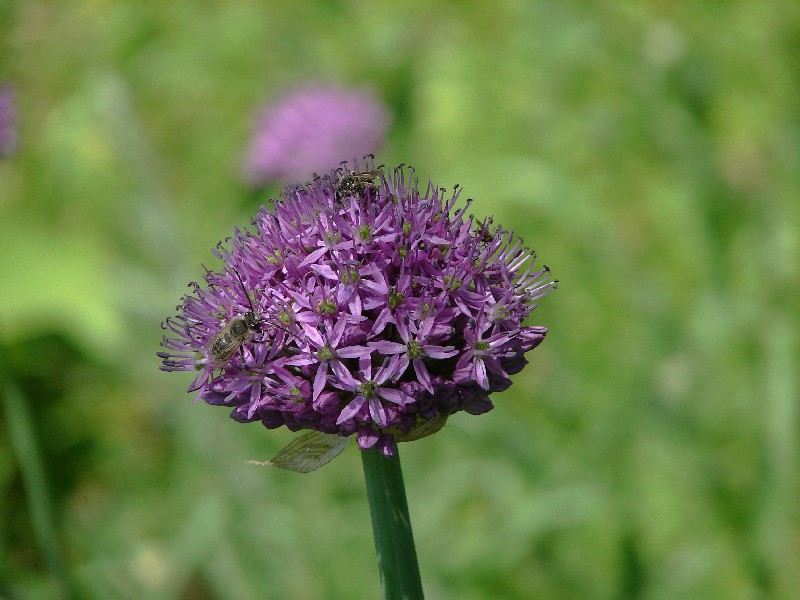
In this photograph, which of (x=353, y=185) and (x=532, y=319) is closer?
(x=353, y=185)

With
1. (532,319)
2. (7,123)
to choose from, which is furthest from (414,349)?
(532,319)

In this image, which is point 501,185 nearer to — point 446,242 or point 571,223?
point 571,223

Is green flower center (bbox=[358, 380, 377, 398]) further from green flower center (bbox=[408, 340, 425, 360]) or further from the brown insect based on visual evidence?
the brown insect

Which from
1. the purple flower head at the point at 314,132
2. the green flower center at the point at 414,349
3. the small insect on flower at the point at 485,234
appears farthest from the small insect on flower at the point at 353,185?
the purple flower head at the point at 314,132

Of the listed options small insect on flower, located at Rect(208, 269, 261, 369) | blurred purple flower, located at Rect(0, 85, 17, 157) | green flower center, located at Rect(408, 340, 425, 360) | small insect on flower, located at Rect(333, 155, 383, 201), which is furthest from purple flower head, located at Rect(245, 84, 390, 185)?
green flower center, located at Rect(408, 340, 425, 360)

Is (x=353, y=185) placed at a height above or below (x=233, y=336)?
above

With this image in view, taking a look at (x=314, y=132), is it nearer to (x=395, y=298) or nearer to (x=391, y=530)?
(x=395, y=298)
